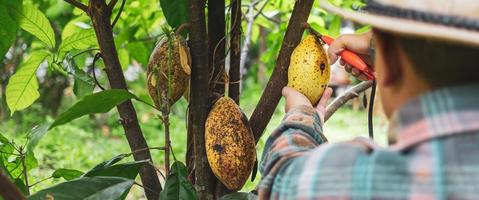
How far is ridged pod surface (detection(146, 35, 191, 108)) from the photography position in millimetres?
1067

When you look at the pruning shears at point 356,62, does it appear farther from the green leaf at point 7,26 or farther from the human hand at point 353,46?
the green leaf at point 7,26

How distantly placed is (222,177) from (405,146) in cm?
45

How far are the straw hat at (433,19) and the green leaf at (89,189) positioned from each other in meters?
0.49

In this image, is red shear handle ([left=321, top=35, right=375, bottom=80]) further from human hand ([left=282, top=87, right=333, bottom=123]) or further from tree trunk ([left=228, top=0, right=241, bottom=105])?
tree trunk ([left=228, top=0, right=241, bottom=105])

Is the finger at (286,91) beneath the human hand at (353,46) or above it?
beneath

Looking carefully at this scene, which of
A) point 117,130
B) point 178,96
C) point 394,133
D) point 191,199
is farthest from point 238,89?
point 117,130

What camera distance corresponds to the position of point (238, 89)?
1245 mm

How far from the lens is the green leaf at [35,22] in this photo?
1241 millimetres

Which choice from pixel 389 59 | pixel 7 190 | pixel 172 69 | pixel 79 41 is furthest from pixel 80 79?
pixel 389 59

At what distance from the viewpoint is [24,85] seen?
1.34 m

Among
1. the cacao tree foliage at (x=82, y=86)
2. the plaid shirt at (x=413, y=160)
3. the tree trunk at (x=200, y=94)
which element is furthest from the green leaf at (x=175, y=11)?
the plaid shirt at (x=413, y=160)

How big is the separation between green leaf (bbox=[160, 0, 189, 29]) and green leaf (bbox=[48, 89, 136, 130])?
0.65 ft

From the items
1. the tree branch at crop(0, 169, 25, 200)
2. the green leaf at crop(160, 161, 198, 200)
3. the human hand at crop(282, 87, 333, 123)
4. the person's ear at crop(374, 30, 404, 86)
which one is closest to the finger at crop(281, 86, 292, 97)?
the human hand at crop(282, 87, 333, 123)

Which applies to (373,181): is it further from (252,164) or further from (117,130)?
(117,130)
